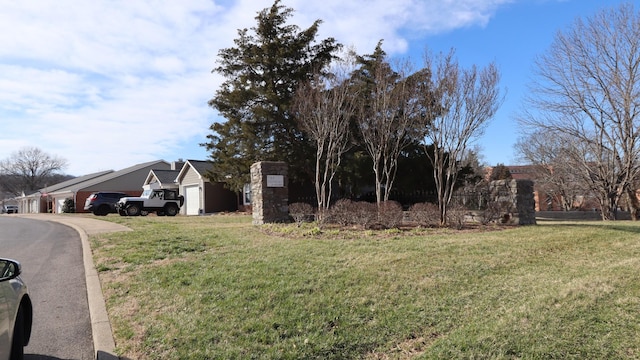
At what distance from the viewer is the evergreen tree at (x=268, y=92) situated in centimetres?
1998

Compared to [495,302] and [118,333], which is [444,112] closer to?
[495,302]

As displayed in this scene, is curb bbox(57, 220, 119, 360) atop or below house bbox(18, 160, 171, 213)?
below

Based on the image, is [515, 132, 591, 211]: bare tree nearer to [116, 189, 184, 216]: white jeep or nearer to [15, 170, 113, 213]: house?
[116, 189, 184, 216]: white jeep

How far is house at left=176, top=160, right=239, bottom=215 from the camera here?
100 ft

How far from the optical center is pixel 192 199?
107ft

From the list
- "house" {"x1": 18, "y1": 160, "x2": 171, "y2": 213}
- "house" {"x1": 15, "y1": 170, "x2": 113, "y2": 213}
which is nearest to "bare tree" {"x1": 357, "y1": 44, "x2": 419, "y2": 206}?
"house" {"x1": 18, "y1": 160, "x2": 171, "y2": 213}

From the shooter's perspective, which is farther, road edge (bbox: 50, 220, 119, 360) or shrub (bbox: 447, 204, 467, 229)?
shrub (bbox: 447, 204, 467, 229)

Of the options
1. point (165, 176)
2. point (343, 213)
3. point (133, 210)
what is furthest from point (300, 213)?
point (165, 176)

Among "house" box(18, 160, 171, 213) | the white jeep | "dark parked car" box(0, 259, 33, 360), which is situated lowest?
"dark parked car" box(0, 259, 33, 360)

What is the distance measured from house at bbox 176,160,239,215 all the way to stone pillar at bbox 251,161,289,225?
16.5 meters

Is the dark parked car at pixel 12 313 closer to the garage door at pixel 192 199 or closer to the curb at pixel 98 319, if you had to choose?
the curb at pixel 98 319

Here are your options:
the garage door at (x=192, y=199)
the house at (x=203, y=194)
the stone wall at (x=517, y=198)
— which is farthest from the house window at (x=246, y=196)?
the stone wall at (x=517, y=198)

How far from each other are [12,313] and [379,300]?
3593 millimetres

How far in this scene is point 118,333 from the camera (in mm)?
4586
